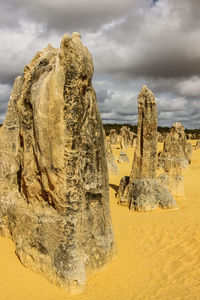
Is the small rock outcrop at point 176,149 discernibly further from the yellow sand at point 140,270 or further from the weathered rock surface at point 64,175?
the weathered rock surface at point 64,175

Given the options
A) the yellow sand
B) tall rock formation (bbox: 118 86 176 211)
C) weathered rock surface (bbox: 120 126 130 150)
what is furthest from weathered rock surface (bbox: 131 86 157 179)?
weathered rock surface (bbox: 120 126 130 150)

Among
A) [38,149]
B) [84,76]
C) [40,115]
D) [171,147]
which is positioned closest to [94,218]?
[38,149]

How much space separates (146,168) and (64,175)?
6.08m

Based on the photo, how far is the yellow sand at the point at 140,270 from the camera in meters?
3.98

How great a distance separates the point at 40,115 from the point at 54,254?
2.32 meters

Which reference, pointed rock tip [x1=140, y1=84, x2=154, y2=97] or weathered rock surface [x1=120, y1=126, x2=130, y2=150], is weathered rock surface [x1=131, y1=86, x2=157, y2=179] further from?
weathered rock surface [x1=120, y1=126, x2=130, y2=150]

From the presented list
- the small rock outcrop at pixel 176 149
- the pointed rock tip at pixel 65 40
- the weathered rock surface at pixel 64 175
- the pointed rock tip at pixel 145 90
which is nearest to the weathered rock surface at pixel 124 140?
Result: the small rock outcrop at pixel 176 149

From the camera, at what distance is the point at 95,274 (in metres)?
4.54

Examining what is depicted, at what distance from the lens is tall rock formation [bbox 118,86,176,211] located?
31.3 feet

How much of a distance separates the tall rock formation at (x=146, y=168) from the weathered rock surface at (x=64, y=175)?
462 cm

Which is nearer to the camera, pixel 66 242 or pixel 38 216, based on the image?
pixel 66 242

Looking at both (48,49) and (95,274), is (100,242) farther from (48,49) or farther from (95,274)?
(48,49)

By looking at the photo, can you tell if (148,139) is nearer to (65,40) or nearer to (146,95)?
(146,95)

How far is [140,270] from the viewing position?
4.96 metres
